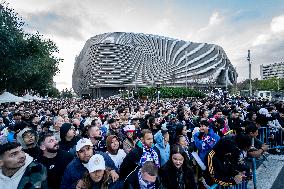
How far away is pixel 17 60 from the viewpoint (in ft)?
89.8

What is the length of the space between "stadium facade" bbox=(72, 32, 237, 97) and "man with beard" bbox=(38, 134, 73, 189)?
326 ft

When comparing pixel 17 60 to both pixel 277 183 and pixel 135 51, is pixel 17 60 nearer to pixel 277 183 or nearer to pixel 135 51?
pixel 277 183

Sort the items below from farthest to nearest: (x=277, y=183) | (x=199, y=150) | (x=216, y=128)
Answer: (x=216, y=128), (x=277, y=183), (x=199, y=150)

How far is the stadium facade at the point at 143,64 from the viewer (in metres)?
113

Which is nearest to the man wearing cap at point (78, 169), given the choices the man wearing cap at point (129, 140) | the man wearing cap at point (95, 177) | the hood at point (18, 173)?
the man wearing cap at point (95, 177)

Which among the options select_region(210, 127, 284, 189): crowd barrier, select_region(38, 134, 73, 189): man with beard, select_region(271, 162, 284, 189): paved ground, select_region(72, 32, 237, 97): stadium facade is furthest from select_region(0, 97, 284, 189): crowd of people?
select_region(72, 32, 237, 97): stadium facade

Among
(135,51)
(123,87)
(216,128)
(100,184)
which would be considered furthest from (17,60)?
(135,51)

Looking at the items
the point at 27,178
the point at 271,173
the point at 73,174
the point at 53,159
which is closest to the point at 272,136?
the point at 271,173

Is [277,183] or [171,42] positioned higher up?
[171,42]

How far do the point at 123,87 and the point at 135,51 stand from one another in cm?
1628

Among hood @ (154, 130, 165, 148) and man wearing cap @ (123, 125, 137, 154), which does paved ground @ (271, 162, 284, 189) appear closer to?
hood @ (154, 130, 165, 148)

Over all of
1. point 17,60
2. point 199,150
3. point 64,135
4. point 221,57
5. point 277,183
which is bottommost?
point 277,183

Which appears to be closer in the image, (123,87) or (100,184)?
(100,184)

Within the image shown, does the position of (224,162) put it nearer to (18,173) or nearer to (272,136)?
(18,173)
